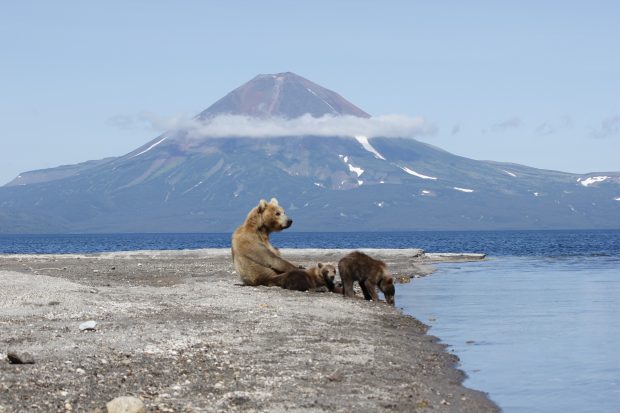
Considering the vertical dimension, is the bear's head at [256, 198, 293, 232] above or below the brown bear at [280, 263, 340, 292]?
above

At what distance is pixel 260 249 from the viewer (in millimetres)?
23672

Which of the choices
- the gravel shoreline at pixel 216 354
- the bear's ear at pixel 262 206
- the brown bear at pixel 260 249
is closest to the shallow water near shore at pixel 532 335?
the gravel shoreline at pixel 216 354

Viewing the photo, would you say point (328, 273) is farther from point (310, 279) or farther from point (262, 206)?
point (262, 206)

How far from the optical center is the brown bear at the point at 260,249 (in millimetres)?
23672

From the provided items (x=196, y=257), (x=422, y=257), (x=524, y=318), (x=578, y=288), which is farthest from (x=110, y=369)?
(x=422, y=257)

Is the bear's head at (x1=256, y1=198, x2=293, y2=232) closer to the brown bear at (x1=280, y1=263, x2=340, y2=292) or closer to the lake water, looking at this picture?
the brown bear at (x1=280, y1=263, x2=340, y2=292)

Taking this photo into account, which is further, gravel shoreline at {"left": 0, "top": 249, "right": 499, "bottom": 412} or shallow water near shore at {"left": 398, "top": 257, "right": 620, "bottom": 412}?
shallow water near shore at {"left": 398, "top": 257, "right": 620, "bottom": 412}

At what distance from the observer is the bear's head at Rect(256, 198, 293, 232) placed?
23844 mm

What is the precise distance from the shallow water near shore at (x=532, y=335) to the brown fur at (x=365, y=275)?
109cm

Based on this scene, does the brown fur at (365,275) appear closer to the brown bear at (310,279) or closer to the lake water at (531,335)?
the brown bear at (310,279)

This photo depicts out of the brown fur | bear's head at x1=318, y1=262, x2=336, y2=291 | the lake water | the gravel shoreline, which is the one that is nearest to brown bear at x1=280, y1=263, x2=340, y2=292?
bear's head at x1=318, y1=262, x2=336, y2=291

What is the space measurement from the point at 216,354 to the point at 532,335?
26.6 ft

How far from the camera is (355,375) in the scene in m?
12.7

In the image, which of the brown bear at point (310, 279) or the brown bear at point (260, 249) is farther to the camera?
the brown bear at point (260, 249)
